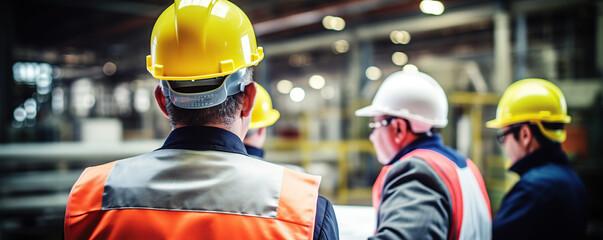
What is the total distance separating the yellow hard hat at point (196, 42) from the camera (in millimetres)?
1335

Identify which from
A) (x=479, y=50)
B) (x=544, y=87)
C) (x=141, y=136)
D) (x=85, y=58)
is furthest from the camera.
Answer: (x=85, y=58)

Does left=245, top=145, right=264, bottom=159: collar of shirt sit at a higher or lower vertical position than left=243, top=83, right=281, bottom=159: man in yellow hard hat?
lower

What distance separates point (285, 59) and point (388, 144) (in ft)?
59.9

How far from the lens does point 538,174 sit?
2.55 metres

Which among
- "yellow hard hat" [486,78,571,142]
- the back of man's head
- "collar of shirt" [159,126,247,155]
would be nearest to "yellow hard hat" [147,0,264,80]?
the back of man's head

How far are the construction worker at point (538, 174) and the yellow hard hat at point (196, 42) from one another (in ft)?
6.36

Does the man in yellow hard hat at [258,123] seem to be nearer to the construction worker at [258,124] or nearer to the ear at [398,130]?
the construction worker at [258,124]

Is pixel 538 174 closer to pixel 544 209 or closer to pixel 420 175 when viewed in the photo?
pixel 544 209

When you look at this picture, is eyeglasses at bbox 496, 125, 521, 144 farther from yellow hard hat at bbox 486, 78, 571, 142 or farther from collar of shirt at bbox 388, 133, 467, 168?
collar of shirt at bbox 388, 133, 467, 168

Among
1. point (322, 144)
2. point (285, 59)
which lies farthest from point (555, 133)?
point (285, 59)

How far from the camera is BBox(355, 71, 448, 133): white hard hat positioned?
2348mm

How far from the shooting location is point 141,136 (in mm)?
11578

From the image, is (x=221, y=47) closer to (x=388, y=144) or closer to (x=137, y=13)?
(x=388, y=144)

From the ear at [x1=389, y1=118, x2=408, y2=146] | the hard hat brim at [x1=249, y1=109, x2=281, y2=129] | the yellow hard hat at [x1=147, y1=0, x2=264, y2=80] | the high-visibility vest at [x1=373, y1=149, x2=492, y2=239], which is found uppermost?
the yellow hard hat at [x1=147, y1=0, x2=264, y2=80]
